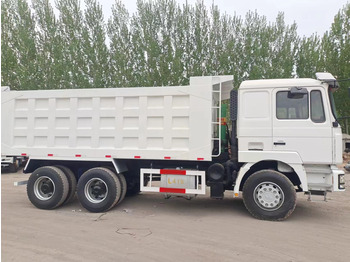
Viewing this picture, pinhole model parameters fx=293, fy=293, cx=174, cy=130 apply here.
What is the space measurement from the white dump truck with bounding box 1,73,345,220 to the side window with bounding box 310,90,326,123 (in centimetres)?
2

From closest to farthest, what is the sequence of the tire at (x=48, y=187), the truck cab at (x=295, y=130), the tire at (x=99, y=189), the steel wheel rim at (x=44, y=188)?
the truck cab at (x=295, y=130)
the tire at (x=99, y=189)
the tire at (x=48, y=187)
the steel wheel rim at (x=44, y=188)

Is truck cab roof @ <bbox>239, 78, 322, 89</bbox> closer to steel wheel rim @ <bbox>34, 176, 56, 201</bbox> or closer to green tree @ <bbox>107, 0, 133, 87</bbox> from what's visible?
steel wheel rim @ <bbox>34, 176, 56, 201</bbox>

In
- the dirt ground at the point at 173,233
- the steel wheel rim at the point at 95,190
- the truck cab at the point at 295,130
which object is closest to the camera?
the dirt ground at the point at 173,233

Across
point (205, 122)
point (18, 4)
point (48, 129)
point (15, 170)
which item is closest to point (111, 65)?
point (18, 4)

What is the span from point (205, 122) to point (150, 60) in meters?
14.0

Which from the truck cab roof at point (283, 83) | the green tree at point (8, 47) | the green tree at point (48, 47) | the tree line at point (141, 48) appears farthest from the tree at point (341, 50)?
the green tree at point (8, 47)

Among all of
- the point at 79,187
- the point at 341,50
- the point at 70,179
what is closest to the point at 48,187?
the point at 70,179

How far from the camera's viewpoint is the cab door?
5375 millimetres

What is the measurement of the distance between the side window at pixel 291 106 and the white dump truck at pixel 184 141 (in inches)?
0.7

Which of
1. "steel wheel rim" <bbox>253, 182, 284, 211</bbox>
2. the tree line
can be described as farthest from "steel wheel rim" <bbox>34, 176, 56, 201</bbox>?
the tree line

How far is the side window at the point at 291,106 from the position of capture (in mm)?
5508

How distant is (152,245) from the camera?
14.0ft

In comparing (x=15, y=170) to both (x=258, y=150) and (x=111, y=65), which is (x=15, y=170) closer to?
(x=111, y=65)

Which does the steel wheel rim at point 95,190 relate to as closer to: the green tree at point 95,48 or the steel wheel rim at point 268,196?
the steel wheel rim at point 268,196
